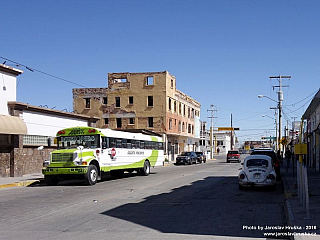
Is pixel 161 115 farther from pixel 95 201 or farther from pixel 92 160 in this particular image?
pixel 95 201

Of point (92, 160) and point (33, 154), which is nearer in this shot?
point (92, 160)

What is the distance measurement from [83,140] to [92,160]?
1.30 metres

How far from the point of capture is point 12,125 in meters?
26.1

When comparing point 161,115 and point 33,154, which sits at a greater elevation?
point 161,115

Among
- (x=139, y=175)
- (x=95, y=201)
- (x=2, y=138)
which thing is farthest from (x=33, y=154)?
(x=95, y=201)

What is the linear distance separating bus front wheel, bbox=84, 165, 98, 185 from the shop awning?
6.35m

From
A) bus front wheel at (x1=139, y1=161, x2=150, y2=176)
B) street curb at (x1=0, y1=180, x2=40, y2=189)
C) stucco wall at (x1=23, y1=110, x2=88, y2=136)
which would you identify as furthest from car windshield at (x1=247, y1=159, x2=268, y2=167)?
stucco wall at (x1=23, y1=110, x2=88, y2=136)

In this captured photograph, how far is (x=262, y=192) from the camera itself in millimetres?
18172

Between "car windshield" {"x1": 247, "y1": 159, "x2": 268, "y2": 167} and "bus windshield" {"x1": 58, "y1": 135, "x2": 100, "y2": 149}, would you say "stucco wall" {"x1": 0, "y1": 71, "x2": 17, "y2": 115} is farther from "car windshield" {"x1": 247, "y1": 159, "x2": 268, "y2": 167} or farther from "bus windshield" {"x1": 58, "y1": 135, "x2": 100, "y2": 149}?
"car windshield" {"x1": 247, "y1": 159, "x2": 268, "y2": 167}

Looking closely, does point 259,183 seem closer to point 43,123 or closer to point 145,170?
point 145,170

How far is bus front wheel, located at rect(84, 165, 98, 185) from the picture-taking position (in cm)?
2188

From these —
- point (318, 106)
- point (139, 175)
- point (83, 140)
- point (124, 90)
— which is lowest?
point (139, 175)

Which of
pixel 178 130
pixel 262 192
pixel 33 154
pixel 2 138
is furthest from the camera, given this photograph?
pixel 178 130

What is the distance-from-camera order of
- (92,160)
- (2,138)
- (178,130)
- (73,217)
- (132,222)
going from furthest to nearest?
1. (178,130)
2. (2,138)
3. (92,160)
4. (73,217)
5. (132,222)
